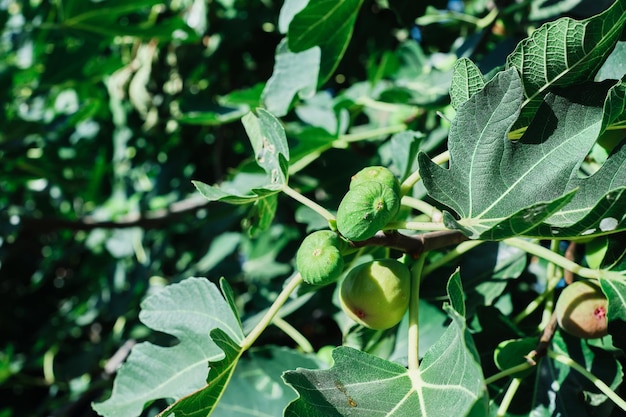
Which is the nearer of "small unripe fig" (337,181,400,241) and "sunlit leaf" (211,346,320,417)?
"small unripe fig" (337,181,400,241)

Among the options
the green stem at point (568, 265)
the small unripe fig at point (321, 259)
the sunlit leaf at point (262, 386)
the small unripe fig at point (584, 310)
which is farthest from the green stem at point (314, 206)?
the sunlit leaf at point (262, 386)

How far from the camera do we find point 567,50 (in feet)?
2.26

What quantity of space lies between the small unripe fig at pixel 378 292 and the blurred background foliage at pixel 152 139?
0.55 metres

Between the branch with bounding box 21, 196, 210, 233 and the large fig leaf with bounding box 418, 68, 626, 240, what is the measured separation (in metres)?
1.34

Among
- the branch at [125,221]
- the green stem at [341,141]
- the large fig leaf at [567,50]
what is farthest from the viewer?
the branch at [125,221]

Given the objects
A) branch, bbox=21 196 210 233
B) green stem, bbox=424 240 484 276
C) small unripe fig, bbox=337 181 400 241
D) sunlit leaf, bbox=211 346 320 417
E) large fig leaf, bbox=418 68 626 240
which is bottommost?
branch, bbox=21 196 210 233

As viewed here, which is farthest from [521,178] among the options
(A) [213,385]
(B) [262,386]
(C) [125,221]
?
(C) [125,221]

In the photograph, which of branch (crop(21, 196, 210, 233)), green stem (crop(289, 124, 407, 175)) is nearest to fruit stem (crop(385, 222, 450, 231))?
green stem (crop(289, 124, 407, 175))

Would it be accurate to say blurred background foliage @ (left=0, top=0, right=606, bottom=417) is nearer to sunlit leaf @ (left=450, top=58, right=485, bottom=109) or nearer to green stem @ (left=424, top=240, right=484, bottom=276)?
green stem @ (left=424, top=240, right=484, bottom=276)

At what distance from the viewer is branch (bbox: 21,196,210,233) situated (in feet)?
6.57

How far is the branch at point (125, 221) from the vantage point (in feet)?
6.57

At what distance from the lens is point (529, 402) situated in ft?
3.00

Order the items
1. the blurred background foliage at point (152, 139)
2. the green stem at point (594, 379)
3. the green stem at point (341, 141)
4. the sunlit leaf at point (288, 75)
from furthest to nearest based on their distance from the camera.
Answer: the blurred background foliage at point (152, 139) < the green stem at point (341, 141) < the sunlit leaf at point (288, 75) < the green stem at point (594, 379)

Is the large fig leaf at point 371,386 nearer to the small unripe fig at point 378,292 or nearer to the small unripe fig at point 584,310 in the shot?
the small unripe fig at point 378,292
